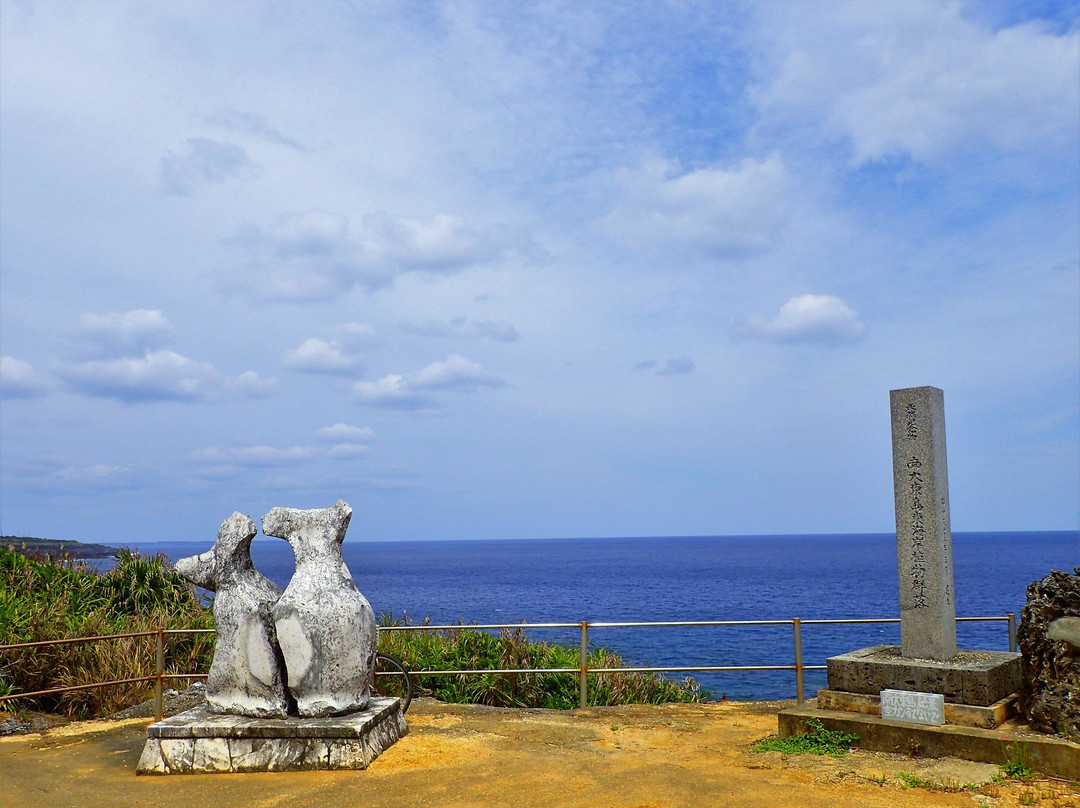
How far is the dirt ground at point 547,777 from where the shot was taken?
5.85 metres

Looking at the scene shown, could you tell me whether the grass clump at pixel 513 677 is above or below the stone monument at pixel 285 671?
below

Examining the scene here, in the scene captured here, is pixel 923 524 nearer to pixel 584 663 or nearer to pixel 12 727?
pixel 584 663

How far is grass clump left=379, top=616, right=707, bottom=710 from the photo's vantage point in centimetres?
1062

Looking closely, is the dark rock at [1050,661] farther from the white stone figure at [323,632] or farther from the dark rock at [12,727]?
the dark rock at [12,727]

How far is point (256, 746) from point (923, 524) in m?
6.01

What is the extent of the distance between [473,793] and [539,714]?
291 centimetres

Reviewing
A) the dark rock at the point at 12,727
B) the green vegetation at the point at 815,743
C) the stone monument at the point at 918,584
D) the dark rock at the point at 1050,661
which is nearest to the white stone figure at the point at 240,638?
the dark rock at the point at 12,727

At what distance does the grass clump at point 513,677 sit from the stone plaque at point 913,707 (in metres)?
4.30

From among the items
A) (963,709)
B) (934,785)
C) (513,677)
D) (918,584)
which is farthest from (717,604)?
(934,785)

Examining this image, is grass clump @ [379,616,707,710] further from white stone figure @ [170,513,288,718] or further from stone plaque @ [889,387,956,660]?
stone plaque @ [889,387,956,660]

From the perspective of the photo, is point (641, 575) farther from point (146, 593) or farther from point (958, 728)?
point (958, 728)

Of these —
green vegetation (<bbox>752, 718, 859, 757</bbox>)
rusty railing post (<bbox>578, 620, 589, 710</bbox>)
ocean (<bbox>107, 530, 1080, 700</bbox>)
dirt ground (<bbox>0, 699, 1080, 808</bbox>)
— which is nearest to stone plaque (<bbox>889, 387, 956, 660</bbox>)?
green vegetation (<bbox>752, 718, 859, 757</bbox>)

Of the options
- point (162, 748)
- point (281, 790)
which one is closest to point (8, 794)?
point (162, 748)

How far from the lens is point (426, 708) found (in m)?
9.09
